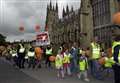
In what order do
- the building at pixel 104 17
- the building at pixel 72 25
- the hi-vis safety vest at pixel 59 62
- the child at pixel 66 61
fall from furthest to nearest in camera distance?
the building at pixel 72 25, the building at pixel 104 17, the child at pixel 66 61, the hi-vis safety vest at pixel 59 62

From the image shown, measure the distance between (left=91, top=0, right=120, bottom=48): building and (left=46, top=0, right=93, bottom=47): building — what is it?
1.52 meters

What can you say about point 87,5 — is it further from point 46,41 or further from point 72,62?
point 72,62

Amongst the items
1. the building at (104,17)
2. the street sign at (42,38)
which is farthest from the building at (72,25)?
the street sign at (42,38)

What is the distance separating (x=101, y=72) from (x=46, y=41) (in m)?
11.4

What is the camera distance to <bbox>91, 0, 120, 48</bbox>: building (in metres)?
41.8

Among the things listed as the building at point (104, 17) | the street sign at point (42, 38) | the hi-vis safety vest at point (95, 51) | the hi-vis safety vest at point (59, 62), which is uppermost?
the building at point (104, 17)

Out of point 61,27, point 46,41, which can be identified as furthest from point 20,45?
point 61,27

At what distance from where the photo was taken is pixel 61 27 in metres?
116

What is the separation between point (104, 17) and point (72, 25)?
53.0 meters

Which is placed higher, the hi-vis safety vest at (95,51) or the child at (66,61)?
the hi-vis safety vest at (95,51)

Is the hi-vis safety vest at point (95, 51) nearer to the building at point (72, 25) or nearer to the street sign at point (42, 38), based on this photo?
the street sign at point (42, 38)

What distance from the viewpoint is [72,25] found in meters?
97.8

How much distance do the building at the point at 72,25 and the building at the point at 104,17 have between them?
1516 mm

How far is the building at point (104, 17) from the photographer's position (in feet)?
137
